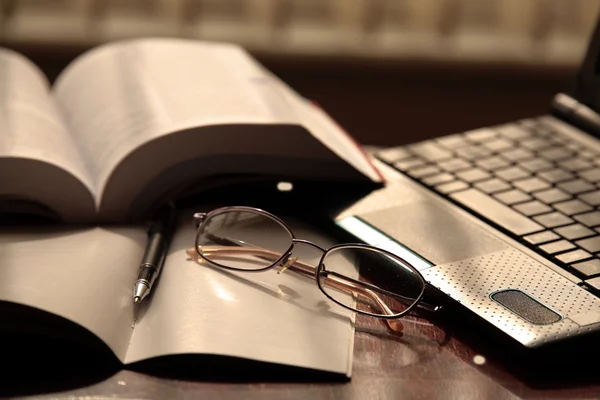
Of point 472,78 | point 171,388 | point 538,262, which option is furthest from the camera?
point 472,78

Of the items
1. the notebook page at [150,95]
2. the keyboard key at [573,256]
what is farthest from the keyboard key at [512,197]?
the notebook page at [150,95]

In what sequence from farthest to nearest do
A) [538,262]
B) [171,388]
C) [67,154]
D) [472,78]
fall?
[472,78]
[67,154]
[538,262]
[171,388]

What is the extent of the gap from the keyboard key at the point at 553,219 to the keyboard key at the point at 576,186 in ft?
0.21

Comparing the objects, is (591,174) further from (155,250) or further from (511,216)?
(155,250)

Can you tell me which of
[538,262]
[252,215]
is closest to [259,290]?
[252,215]

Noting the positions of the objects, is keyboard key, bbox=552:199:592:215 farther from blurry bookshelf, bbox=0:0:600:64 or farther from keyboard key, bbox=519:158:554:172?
blurry bookshelf, bbox=0:0:600:64

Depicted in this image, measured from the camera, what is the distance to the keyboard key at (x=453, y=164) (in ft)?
2.93

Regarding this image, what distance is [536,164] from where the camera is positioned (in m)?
0.91

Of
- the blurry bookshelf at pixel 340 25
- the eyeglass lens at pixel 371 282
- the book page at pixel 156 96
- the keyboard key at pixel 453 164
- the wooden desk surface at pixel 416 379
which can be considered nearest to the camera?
the wooden desk surface at pixel 416 379

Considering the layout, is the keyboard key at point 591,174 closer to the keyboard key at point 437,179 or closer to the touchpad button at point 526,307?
the keyboard key at point 437,179

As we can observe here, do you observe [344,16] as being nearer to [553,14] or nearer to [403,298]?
[553,14]

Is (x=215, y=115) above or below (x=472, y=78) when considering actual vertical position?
above

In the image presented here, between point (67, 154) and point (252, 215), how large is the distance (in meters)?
0.19

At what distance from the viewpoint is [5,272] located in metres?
0.65
